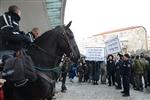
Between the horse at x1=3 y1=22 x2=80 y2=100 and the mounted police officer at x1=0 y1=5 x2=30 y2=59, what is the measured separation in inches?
14.2

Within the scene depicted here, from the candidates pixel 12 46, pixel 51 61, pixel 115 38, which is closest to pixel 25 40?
pixel 12 46

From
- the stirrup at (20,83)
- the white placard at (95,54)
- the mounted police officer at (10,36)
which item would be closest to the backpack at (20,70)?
the stirrup at (20,83)

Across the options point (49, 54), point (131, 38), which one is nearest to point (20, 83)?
point (49, 54)

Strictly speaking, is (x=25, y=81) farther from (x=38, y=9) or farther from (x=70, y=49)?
(x=38, y=9)

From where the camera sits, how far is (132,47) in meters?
92.6

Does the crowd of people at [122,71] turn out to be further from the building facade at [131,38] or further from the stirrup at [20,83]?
the building facade at [131,38]

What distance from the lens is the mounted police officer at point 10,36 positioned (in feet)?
22.5

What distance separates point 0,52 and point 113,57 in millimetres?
17508

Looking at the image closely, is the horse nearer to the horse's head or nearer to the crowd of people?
the horse's head

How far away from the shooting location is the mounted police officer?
6844 millimetres

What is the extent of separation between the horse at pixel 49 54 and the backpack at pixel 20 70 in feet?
1.22

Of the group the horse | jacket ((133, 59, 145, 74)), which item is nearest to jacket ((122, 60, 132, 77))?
jacket ((133, 59, 145, 74))

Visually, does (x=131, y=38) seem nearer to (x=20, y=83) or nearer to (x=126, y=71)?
(x=126, y=71)

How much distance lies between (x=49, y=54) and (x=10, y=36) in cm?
88
